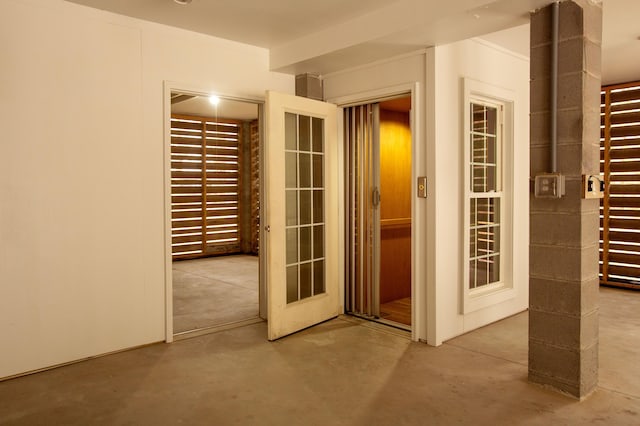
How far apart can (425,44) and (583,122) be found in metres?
1.47

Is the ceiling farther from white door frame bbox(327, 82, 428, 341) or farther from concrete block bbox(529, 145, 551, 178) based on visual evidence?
concrete block bbox(529, 145, 551, 178)

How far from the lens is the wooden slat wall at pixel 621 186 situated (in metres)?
5.95

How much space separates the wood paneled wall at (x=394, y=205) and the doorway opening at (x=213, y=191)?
7.32 ft

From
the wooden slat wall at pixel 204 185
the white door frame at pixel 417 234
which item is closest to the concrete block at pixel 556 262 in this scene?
the white door frame at pixel 417 234

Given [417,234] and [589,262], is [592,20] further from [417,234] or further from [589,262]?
[417,234]

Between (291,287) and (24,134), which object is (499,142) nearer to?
(291,287)

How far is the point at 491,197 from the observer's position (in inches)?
181

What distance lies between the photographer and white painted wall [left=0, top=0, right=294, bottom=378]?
3270 millimetres

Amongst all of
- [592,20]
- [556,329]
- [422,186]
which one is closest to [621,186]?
[422,186]

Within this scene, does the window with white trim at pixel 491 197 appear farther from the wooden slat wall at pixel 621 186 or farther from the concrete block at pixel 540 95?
the wooden slat wall at pixel 621 186

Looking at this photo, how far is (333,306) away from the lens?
15.5 ft

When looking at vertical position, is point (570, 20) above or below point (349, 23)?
below

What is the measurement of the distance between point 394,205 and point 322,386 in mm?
2738

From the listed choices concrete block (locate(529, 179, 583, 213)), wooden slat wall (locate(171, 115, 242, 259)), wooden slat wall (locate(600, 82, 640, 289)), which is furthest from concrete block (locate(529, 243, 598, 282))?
wooden slat wall (locate(171, 115, 242, 259))
